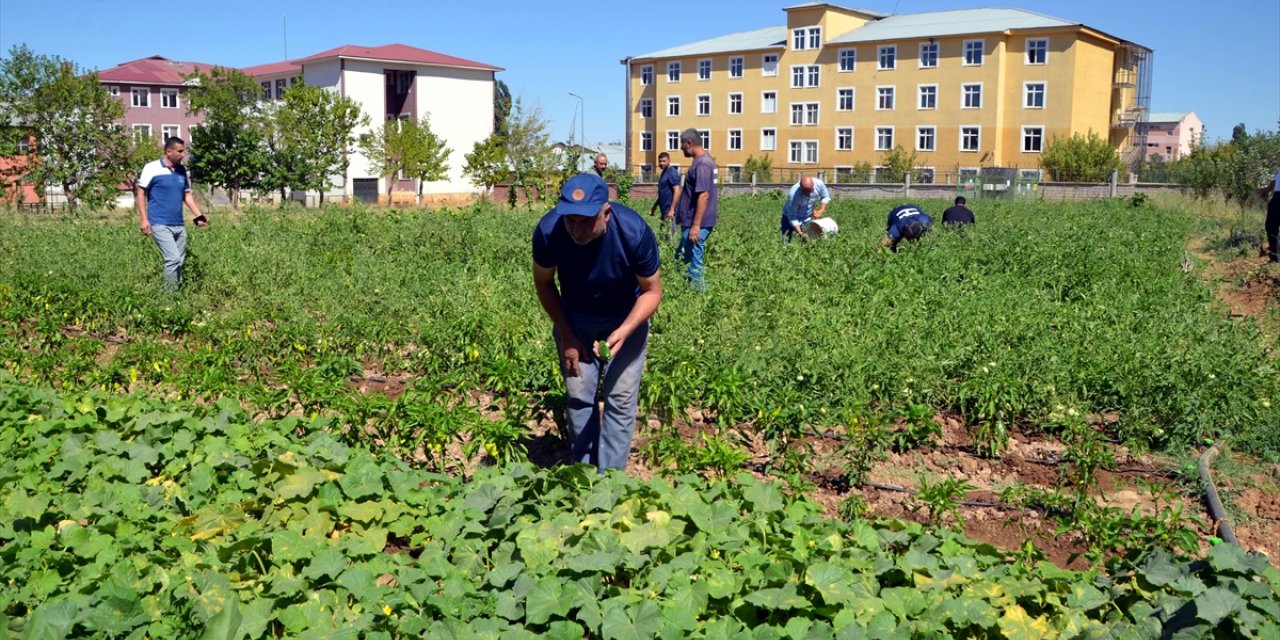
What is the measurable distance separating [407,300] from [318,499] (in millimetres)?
4744

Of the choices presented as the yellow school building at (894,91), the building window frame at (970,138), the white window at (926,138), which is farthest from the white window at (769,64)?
the building window frame at (970,138)

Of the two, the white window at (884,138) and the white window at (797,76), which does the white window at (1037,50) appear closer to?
the white window at (884,138)

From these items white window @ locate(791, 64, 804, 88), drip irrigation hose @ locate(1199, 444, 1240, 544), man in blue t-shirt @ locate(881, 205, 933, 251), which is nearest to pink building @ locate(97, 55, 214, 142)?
white window @ locate(791, 64, 804, 88)

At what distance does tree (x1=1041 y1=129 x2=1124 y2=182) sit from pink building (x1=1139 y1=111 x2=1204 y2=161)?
2541 inches

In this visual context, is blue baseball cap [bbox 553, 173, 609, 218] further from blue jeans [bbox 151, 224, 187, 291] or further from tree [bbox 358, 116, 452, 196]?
tree [bbox 358, 116, 452, 196]

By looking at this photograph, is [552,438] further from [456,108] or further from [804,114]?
[456,108]

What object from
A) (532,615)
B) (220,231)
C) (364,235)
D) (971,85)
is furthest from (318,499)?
(971,85)

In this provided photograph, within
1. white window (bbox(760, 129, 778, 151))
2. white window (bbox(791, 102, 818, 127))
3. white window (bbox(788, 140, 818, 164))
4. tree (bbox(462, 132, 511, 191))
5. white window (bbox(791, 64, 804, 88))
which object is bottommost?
tree (bbox(462, 132, 511, 191))

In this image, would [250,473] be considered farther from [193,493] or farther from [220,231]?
[220,231]

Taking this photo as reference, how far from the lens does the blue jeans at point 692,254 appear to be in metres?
10.7

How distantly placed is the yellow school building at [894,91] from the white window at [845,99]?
0.19ft

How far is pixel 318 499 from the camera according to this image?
4.59 m

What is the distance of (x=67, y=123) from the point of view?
109ft

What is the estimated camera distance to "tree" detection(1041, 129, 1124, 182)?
49062mm
